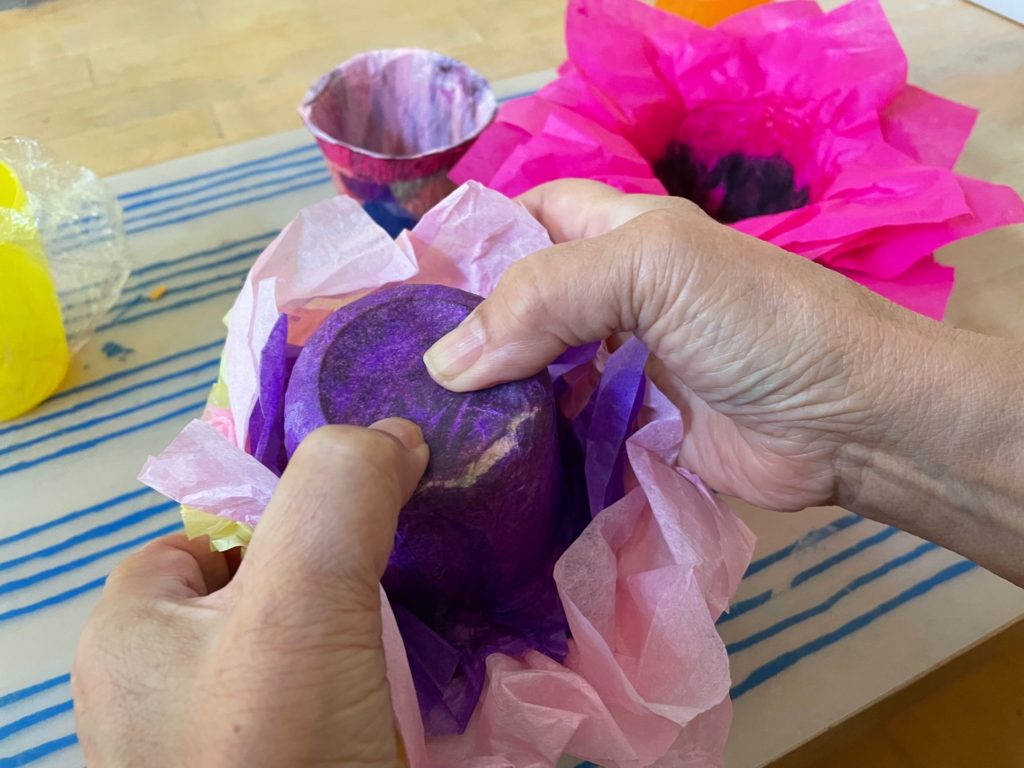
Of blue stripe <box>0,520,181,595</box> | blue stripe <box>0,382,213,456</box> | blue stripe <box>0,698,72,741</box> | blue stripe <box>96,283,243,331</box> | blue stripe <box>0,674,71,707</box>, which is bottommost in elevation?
blue stripe <box>0,698,72,741</box>

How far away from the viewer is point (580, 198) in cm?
43

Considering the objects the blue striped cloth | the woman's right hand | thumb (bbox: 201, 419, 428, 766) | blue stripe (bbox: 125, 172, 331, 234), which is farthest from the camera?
blue stripe (bbox: 125, 172, 331, 234)

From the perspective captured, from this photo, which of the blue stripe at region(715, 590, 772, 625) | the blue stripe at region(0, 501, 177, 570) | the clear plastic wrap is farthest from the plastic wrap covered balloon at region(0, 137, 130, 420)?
the blue stripe at region(715, 590, 772, 625)

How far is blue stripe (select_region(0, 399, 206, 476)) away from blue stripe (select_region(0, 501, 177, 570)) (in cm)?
6

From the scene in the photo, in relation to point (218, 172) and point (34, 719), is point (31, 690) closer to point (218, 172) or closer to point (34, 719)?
point (34, 719)

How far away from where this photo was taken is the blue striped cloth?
44cm

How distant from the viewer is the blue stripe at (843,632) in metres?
0.44

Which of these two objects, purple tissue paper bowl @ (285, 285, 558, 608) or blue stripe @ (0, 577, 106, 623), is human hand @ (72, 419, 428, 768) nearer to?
purple tissue paper bowl @ (285, 285, 558, 608)

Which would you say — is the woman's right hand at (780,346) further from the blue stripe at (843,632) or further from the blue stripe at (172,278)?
the blue stripe at (172,278)

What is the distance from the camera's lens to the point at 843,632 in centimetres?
46

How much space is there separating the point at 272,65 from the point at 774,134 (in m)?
0.50

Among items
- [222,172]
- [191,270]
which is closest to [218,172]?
[222,172]

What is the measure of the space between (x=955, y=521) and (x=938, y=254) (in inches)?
13.3

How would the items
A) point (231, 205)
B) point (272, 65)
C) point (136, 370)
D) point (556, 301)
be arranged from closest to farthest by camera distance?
point (556, 301) < point (136, 370) < point (231, 205) < point (272, 65)
